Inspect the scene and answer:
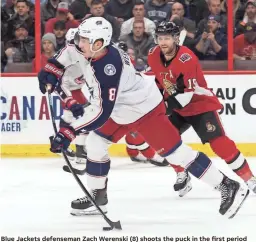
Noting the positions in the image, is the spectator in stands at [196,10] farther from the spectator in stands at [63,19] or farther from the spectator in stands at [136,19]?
the spectator in stands at [63,19]

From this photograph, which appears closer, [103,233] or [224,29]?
[103,233]

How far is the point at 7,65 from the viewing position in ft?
26.3

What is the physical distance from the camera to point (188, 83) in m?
5.56

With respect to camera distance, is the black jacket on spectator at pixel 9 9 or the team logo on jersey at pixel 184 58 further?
the black jacket on spectator at pixel 9 9

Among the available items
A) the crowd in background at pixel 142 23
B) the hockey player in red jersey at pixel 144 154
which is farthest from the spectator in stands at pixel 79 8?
the hockey player in red jersey at pixel 144 154

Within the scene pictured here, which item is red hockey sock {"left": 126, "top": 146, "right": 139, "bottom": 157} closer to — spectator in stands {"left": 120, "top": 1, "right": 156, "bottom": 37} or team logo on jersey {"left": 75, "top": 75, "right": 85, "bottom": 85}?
team logo on jersey {"left": 75, "top": 75, "right": 85, "bottom": 85}

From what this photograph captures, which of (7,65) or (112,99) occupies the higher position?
(112,99)

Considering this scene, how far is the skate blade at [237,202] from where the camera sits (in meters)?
5.05

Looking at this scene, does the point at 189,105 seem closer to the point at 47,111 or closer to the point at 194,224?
the point at 194,224

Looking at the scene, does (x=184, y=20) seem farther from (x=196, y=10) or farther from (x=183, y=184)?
(x=183, y=184)

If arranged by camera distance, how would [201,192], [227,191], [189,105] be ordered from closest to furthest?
[227,191] → [189,105] → [201,192]

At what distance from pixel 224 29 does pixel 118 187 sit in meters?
2.33

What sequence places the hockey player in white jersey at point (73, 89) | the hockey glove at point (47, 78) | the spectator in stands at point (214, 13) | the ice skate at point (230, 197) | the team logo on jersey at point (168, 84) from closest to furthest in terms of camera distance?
the ice skate at point (230, 197) → the hockey glove at point (47, 78) → the team logo on jersey at point (168, 84) → the hockey player in white jersey at point (73, 89) → the spectator in stands at point (214, 13)

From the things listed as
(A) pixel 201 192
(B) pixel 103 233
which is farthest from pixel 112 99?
(A) pixel 201 192
